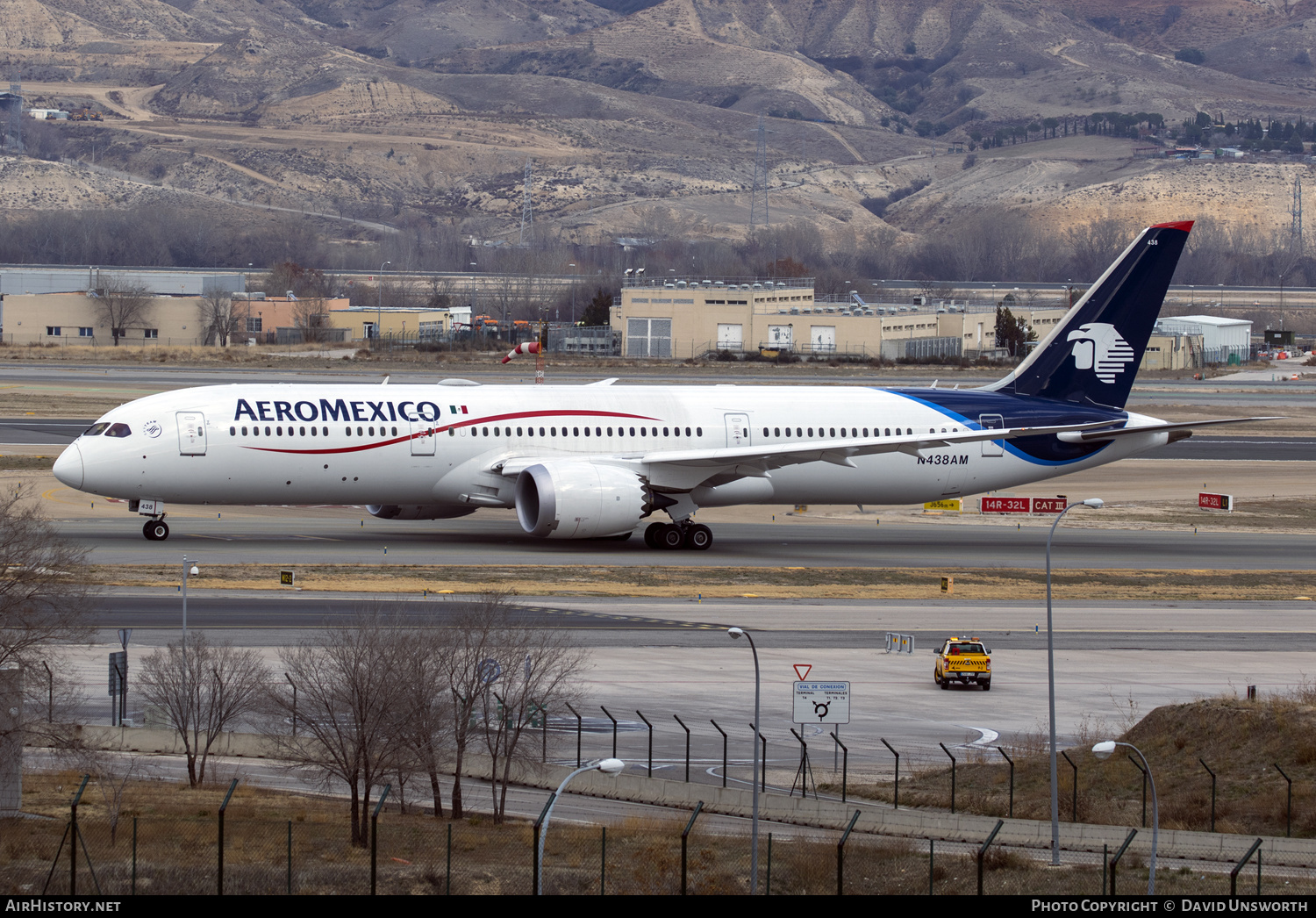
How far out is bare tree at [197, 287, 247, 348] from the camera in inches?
6024

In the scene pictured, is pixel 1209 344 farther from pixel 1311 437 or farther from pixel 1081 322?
pixel 1081 322

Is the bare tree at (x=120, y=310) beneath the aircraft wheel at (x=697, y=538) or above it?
above

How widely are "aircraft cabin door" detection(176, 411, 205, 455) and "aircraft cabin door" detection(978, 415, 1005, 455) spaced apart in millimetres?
28820

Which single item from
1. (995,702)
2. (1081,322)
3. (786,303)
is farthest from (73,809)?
(786,303)

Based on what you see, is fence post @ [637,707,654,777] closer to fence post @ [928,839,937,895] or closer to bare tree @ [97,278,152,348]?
fence post @ [928,839,937,895]

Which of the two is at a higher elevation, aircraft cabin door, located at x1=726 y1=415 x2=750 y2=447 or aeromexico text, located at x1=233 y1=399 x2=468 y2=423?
aeromexico text, located at x1=233 y1=399 x2=468 y2=423

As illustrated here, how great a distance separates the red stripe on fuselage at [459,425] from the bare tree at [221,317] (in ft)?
329

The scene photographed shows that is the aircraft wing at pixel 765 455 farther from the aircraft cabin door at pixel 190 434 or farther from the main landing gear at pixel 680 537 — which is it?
the aircraft cabin door at pixel 190 434

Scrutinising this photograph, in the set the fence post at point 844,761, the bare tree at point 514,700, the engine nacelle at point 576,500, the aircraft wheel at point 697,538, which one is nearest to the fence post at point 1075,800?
the fence post at point 844,761

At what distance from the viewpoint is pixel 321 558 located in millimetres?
53062

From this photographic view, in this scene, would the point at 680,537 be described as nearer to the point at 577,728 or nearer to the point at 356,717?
the point at 577,728

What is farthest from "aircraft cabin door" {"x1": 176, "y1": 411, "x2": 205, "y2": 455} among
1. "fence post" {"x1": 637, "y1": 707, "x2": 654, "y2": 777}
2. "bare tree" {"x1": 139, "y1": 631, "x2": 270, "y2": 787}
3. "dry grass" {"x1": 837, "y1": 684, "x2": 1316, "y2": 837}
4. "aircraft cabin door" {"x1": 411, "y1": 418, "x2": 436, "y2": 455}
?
"dry grass" {"x1": 837, "y1": 684, "x2": 1316, "y2": 837}

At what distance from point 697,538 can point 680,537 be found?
2.13ft

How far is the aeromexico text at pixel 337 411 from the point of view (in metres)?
53.8
